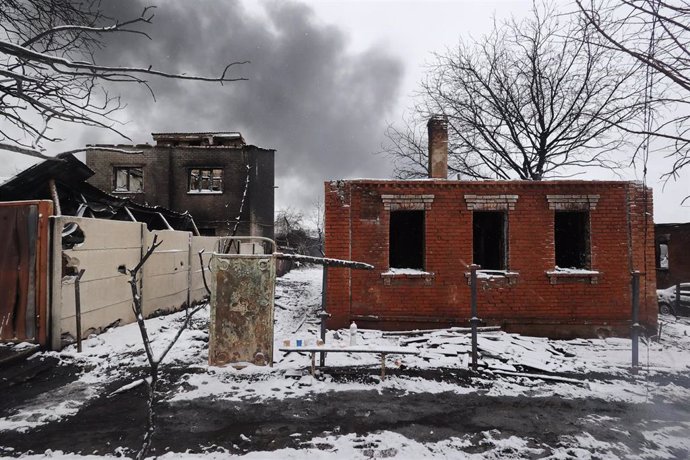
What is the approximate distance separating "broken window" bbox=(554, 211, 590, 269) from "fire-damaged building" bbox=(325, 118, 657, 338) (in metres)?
0.23

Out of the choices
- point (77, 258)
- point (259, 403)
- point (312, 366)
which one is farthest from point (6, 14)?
point (312, 366)

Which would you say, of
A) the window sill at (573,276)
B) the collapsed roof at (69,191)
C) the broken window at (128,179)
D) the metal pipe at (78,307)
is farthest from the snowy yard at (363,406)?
the broken window at (128,179)

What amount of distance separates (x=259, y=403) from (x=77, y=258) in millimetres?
4717

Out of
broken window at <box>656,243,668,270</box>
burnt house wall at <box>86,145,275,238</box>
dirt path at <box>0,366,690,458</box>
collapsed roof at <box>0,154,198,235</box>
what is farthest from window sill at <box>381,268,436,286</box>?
broken window at <box>656,243,668,270</box>

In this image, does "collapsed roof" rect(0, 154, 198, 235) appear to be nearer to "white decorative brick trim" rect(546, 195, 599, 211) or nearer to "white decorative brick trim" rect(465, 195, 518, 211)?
"white decorative brick trim" rect(465, 195, 518, 211)

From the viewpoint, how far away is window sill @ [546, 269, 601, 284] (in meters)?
7.92

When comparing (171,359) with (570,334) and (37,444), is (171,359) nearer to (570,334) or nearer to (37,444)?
(37,444)

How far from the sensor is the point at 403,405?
14.7ft

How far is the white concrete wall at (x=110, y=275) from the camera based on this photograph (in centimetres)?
579

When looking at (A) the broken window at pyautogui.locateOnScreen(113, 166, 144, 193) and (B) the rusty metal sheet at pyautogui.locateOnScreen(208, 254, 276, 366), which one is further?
(A) the broken window at pyautogui.locateOnScreen(113, 166, 144, 193)

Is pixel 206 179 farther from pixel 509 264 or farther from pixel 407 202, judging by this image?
pixel 509 264

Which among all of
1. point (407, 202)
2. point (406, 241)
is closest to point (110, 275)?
point (407, 202)


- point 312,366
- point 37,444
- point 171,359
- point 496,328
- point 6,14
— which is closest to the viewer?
point 6,14

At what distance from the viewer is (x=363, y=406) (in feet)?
14.5
